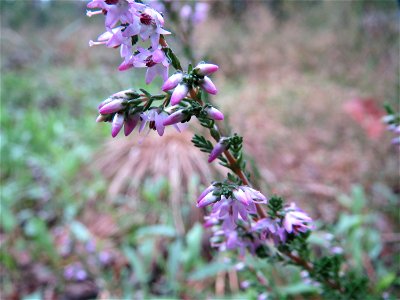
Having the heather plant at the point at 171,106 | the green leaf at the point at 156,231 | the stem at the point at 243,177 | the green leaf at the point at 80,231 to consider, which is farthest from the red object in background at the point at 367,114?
the heather plant at the point at 171,106

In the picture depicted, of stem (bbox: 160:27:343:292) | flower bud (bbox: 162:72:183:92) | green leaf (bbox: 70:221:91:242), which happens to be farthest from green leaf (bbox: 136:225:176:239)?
flower bud (bbox: 162:72:183:92)

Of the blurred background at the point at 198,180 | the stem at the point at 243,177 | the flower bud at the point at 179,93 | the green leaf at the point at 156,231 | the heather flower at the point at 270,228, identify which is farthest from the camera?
the green leaf at the point at 156,231

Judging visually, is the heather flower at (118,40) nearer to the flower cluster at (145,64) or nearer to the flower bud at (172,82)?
the flower cluster at (145,64)

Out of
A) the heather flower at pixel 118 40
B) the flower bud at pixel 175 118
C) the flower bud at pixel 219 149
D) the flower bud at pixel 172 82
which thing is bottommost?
the flower bud at pixel 219 149

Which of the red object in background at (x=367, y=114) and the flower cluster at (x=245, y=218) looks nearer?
the flower cluster at (x=245, y=218)

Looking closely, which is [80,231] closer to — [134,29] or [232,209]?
[232,209]

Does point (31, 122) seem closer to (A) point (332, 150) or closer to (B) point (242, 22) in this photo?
(A) point (332, 150)
